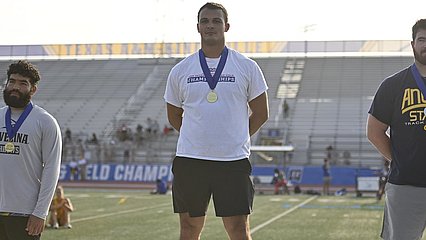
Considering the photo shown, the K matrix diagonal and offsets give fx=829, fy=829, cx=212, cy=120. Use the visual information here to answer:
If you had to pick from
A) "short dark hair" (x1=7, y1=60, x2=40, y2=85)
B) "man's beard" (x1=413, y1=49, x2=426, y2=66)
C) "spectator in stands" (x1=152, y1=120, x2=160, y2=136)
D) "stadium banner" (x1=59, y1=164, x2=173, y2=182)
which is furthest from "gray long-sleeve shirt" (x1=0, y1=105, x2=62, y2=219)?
"spectator in stands" (x1=152, y1=120, x2=160, y2=136)

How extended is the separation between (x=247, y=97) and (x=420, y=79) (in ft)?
3.66

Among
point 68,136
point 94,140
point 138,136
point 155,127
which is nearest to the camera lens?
point 94,140

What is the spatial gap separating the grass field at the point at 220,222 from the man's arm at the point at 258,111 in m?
6.07

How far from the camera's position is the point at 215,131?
525 centimetres

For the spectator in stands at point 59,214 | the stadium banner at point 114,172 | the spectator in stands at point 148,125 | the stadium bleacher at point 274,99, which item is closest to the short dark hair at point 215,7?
the spectator in stands at point 59,214

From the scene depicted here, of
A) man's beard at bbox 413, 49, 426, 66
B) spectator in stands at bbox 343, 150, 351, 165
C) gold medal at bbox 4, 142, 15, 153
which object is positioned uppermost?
man's beard at bbox 413, 49, 426, 66

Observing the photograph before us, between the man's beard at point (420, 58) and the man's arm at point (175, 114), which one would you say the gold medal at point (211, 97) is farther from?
the man's beard at point (420, 58)

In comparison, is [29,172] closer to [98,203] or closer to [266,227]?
[266,227]

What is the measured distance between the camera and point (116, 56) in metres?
50.6

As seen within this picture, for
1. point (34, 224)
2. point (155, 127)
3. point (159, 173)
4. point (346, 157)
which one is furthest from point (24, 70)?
point (155, 127)

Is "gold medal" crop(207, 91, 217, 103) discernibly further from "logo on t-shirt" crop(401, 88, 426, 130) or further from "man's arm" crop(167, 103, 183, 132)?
"logo on t-shirt" crop(401, 88, 426, 130)

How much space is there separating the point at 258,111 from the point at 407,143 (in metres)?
1.07

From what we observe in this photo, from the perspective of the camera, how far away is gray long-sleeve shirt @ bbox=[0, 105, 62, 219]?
5.14 meters

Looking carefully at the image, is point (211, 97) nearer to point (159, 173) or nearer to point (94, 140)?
point (159, 173)
